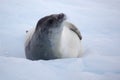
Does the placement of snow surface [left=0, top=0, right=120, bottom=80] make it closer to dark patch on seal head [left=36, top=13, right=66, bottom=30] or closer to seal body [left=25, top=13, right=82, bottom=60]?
seal body [left=25, top=13, right=82, bottom=60]

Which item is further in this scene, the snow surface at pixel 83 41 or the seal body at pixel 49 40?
the seal body at pixel 49 40

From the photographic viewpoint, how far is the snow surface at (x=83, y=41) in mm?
2480

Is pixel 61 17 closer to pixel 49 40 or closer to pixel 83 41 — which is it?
pixel 49 40

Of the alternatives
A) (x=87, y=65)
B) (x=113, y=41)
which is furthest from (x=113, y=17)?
(x=87, y=65)

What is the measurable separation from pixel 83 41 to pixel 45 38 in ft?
4.32

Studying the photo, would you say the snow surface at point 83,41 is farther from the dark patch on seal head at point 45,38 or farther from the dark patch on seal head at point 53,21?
the dark patch on seal head at point 53,21

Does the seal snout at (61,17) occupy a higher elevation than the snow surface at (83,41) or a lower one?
higher

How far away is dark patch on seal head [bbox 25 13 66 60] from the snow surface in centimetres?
40

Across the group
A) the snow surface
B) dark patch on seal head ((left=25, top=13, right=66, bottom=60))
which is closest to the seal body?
dark patch on seal head ((left=25, top=13, right=66, bottom=60))

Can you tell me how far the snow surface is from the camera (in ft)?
8.14

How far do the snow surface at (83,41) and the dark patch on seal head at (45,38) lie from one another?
404 mm

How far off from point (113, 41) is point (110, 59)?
4.57ft

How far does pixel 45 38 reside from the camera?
339cm

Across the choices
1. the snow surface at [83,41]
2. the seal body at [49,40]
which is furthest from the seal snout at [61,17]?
the snow surface at [83,41]
